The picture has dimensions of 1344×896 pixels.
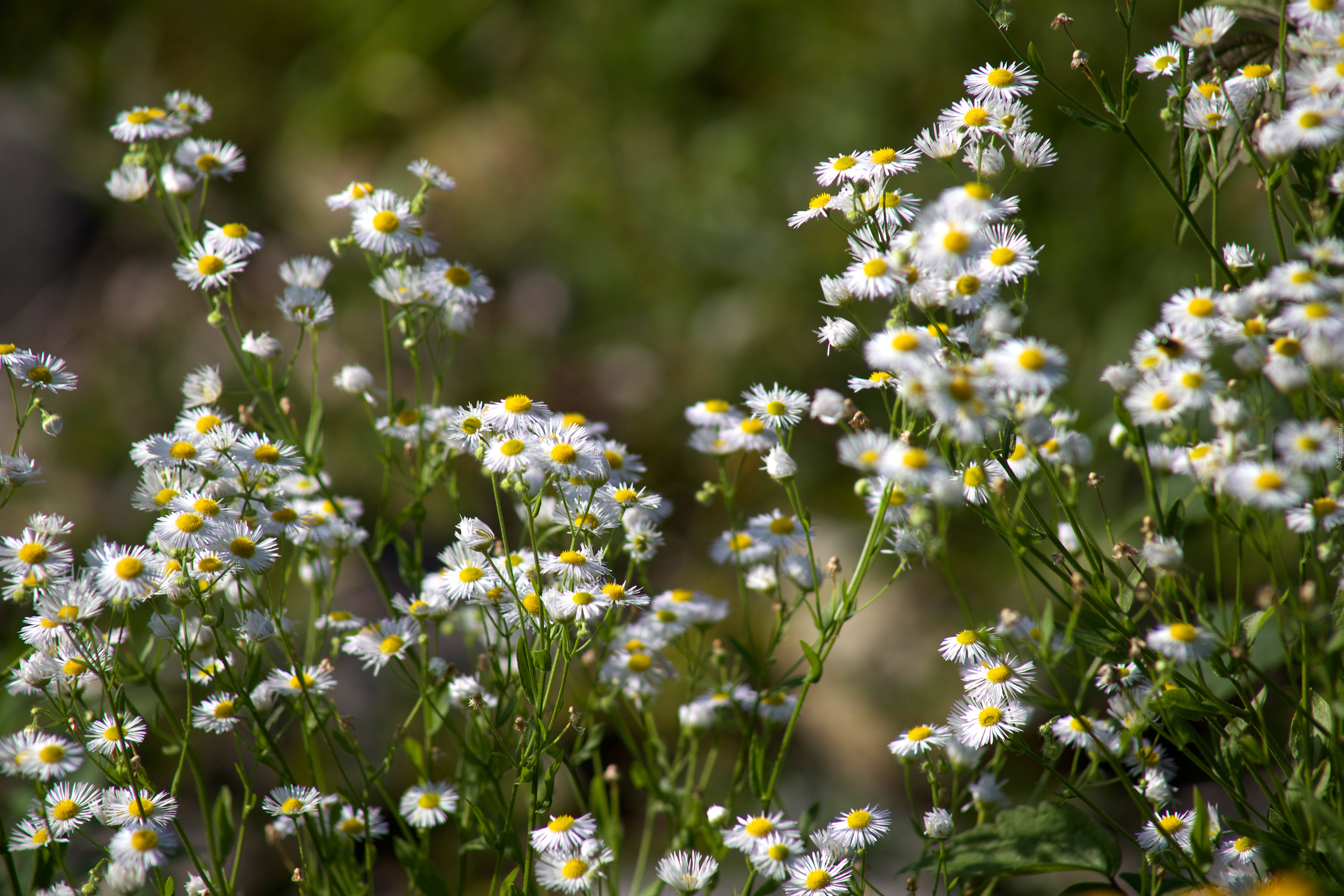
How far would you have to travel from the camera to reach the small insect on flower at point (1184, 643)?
50cm

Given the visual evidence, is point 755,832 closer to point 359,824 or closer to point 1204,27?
point 359,824

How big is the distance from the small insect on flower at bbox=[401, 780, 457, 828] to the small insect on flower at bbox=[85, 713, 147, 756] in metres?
0.18

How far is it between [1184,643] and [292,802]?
53cm

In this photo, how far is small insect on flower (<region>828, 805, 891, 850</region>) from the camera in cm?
62

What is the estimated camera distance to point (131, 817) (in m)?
0.58

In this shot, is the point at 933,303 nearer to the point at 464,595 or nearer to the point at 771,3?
the point at 464,595

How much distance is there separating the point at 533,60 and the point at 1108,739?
266 centimetres

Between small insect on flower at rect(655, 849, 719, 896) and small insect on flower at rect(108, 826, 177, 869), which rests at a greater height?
small insect on flower at rect(108, 826, 177, 869)

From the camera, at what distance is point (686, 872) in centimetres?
62

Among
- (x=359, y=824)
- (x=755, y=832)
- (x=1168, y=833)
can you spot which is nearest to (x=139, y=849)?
(x=359, y=824)

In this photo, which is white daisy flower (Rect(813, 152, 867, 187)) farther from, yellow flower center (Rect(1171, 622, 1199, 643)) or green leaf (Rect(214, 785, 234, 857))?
green leaf (Rect(214, 785, 234, 857))

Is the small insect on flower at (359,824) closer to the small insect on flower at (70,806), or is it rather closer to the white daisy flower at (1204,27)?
the small insect on flower at (70,806)

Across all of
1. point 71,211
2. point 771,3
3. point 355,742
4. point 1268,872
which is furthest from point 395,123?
point 1268,872

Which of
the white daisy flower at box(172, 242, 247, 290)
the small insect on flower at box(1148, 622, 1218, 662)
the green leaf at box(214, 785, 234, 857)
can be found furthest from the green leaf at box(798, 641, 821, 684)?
the white daisy flower at box(172, 242, 247, 290)
